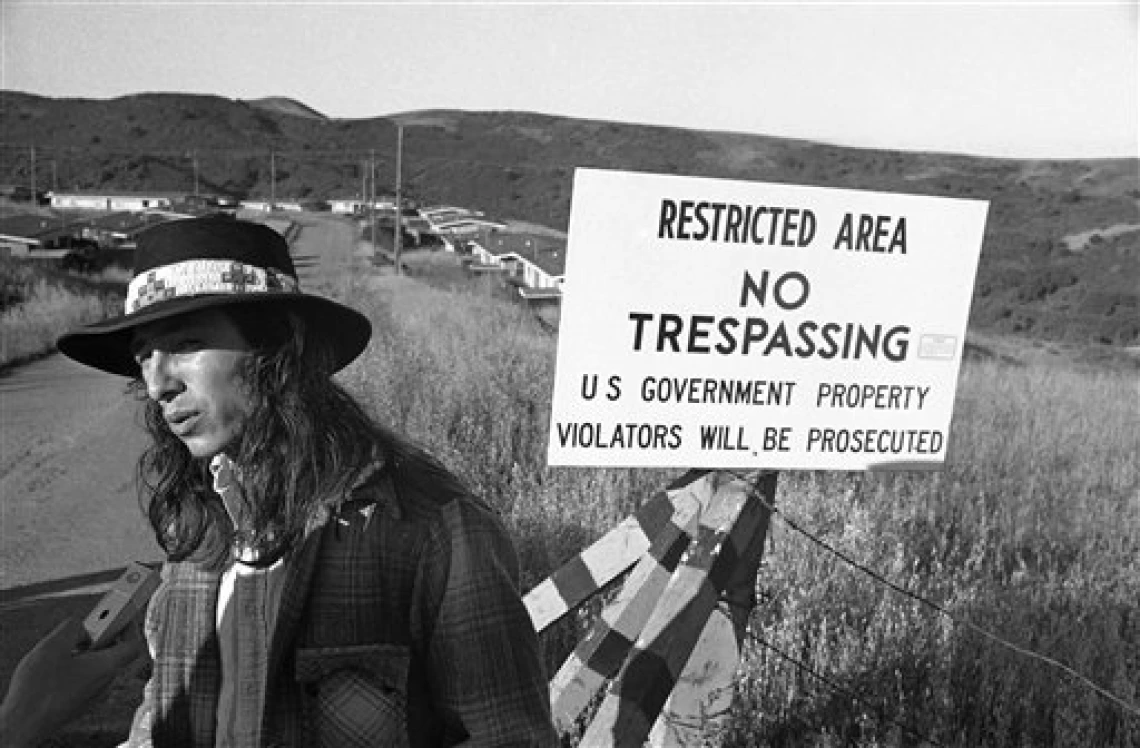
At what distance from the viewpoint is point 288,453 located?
65.2 inches

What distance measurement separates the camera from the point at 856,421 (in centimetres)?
274

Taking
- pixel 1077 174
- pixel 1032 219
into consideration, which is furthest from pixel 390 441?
pixel 1077 174

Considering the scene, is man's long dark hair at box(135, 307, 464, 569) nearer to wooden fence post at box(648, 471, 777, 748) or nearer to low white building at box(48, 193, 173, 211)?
wooden fence post at box(648, 471, 777, 748)

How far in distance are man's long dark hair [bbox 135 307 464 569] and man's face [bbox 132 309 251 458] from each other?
0.07 feet

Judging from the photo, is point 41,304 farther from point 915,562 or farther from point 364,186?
point 364,186

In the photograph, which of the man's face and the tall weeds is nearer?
the man's face

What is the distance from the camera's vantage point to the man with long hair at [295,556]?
154cm

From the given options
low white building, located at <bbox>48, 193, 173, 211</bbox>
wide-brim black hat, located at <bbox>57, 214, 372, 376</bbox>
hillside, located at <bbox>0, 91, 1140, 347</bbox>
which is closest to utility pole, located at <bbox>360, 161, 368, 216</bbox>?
hillside, located at <bbox>0, 91, 1140, 347</bbox>

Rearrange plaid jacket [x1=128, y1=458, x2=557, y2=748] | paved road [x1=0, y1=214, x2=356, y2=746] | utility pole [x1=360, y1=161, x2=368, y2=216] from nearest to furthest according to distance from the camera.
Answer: plaid jacket [x1=128, y1=458, x2=557, y2=748] → paved road [x1=0, y1=214, x2=356, y2=746] → utility pole [x1=360, y1=161, x2=368, y2=216]

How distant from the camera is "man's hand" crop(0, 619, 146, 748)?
4.59ft

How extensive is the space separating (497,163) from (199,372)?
81.5 m

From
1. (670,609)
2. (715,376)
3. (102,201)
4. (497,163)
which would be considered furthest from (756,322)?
(497,163)

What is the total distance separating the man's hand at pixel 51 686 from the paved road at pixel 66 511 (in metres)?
1.53

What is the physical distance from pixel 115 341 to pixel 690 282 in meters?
1.26
